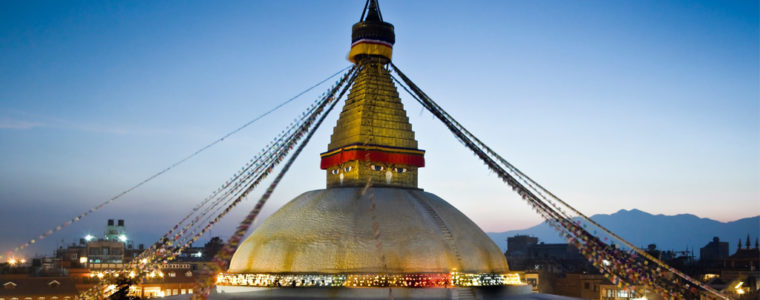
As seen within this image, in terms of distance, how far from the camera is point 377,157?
2002 cm

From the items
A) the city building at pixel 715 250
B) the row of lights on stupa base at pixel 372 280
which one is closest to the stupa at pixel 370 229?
→ the row of lights on stupa base at pixel 372 280

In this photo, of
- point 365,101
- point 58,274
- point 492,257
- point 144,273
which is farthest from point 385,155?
point 58,274

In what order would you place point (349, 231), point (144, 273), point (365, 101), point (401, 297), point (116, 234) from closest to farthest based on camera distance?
point (401, 297) < point (349, 231) < point (144, 273) < point (365, 101) < point (116, 234)

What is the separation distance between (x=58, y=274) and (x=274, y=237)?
34.4 m

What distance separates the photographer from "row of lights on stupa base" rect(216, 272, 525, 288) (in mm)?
16578

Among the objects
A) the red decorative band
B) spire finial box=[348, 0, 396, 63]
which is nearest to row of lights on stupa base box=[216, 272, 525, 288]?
the red decorative band

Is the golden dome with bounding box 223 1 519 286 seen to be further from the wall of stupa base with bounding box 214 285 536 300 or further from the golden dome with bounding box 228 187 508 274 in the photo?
the wall of stupa base with bounding box 214 285 536 300

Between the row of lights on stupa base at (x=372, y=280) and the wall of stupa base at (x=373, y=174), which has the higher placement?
the wall of stupa base at (x=373, y=174)

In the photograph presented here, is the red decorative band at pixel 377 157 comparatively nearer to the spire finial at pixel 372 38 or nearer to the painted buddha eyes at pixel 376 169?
the painted buddha eyes at pixel 376 169

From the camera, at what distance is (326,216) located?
59.7 feet

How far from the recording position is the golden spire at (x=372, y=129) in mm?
20109

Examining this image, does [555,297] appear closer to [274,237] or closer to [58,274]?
[274,237]

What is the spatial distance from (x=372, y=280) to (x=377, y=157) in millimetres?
4584

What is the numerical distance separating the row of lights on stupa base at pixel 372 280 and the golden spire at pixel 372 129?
401 cm
